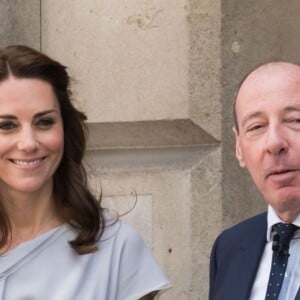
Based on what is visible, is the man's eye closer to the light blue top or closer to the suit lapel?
the light blue top

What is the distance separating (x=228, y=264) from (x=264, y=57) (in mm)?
1312

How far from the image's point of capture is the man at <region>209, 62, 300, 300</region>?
3527 mm

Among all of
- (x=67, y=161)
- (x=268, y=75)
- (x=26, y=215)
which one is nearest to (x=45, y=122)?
(x=67, y=161)

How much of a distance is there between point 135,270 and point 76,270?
0.76 ft

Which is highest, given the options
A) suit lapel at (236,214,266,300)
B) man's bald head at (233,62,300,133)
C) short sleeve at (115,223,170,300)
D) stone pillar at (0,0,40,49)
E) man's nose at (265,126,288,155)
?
man's bald head at (233,62,300,133)

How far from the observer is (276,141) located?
11.5 feet

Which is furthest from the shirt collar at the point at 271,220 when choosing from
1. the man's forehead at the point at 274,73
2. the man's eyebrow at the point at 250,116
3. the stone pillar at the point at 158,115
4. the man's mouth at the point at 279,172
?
the stone pillar at the point at 158,115

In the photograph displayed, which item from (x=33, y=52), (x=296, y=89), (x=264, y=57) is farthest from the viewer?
(x=264, y=57)

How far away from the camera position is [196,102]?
5.02 m

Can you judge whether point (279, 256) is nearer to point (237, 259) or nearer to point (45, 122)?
point (237, 259)

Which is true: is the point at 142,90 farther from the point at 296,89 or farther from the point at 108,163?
the point at 296,89

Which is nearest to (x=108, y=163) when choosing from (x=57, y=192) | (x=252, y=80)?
(x=57, y=192)

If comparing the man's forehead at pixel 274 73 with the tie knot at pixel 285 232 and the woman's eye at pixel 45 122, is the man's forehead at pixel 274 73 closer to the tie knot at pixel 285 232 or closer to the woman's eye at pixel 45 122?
the tie knot at pixel 285 232

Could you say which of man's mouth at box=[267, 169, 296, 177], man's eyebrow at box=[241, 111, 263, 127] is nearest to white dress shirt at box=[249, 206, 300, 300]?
man's mouth at box=[267, 169, 296, 177]
